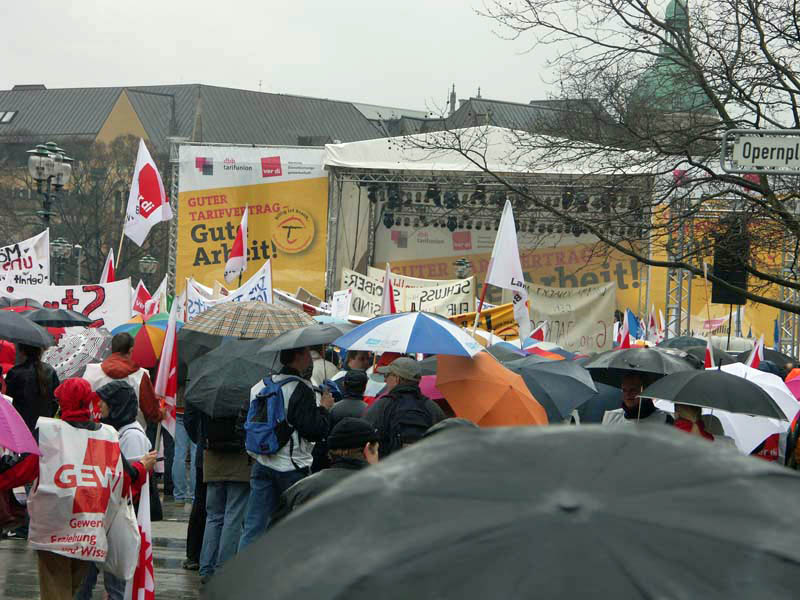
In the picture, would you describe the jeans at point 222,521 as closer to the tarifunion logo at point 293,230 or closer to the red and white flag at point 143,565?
the red and white flag at point 143,565

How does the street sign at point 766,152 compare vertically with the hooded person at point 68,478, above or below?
above

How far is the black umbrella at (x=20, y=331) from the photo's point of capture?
30.3 ft

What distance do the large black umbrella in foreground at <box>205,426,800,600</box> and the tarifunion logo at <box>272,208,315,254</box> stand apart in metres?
27.2

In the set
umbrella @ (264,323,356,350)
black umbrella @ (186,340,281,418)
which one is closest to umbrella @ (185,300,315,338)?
black umbrella @ (186,340,281,418)

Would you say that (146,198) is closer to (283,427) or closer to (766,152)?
(283,427)

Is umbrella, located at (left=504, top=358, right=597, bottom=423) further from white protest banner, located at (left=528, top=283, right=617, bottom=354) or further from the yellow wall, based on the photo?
the yellow wall

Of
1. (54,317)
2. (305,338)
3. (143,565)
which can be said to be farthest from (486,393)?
(54,317)

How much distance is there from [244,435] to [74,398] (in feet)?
6.11

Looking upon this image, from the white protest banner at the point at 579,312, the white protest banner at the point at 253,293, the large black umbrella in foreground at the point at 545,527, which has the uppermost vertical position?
the large black umbrella in foreground at the point at 545,527

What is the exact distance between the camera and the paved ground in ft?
26.3

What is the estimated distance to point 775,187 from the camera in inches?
497

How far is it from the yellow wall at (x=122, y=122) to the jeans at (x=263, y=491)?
270 ft

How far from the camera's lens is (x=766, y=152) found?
7184mm

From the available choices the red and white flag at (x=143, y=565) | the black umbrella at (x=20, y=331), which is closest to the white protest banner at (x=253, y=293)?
the black umbrella at (x=20, y=331)
